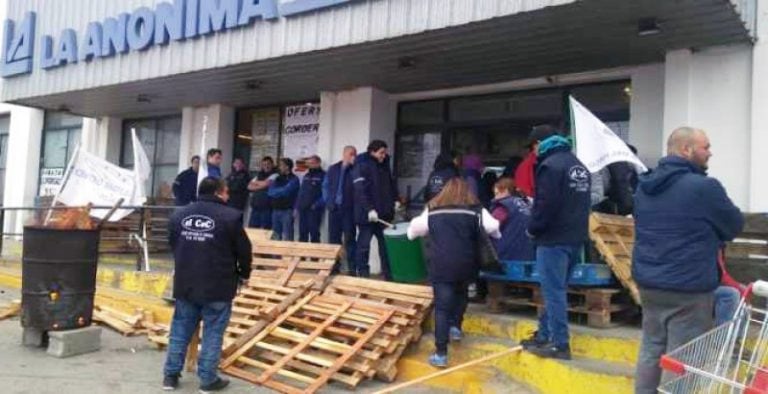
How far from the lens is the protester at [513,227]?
21.4ft

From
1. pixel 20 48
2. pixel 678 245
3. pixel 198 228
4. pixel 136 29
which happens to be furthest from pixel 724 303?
pixel 20 48

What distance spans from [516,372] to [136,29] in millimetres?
7666

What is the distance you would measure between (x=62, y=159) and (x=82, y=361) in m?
10.1

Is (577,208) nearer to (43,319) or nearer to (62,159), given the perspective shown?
(43,319)

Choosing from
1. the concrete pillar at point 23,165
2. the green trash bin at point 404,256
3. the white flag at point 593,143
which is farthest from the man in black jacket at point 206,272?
the concrete pillar at point 23,165

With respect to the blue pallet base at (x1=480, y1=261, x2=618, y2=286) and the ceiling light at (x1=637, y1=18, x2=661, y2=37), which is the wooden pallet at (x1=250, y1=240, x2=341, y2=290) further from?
the ceiling light at (x1=637, y1=18, x2=661, y2=37)

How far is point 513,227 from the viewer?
21.7ft

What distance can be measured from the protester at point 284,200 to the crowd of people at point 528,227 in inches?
0.7

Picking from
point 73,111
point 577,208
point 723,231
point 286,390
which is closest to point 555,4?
point 577,208

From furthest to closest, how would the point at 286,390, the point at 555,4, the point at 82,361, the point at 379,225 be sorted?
the point at 379,225, the point at 82,361, the point at 555,4, the point at 286,390

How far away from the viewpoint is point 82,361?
6707mm

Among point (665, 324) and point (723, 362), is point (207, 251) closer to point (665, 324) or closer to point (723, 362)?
point (665, 324)

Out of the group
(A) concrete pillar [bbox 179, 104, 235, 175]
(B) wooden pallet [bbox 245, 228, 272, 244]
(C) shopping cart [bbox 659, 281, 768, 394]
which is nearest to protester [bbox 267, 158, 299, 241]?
(B) wooden pallet [bbox 245, 228, 272, 244]

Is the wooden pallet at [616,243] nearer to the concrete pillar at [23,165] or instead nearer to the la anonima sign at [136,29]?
the la anonima sign at [136,29]
